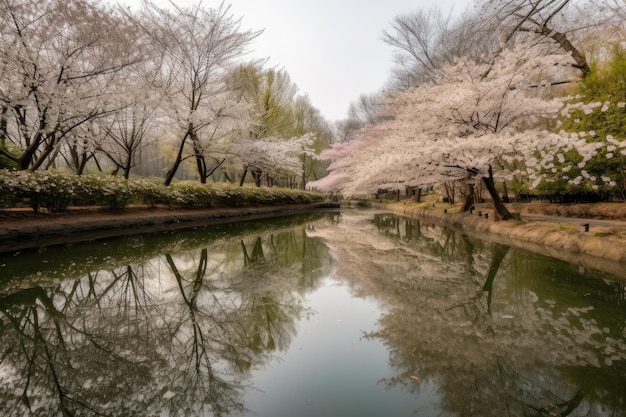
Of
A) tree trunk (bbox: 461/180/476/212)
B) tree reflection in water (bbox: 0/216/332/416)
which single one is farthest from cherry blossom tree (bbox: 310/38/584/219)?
tree reflection in water (bbox: 0/216/332/416)

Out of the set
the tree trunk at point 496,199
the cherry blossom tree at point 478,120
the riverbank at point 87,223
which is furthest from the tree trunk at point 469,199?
the riverbank at point 87,223

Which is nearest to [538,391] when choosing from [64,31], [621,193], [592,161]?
[592,161]

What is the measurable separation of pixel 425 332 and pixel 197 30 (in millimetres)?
16504

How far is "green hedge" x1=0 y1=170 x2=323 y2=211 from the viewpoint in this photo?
754 cm

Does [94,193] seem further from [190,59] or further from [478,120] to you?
[478,120]

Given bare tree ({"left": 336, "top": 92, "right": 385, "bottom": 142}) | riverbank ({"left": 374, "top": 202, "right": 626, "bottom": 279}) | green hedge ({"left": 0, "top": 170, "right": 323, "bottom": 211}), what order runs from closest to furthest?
riverbank ({"left": 374, "top": 202, "right": 626, "bottom": 279}) < green hedge ({"left": 0, "top": 170, "right": 323, "bottom": 211}) < bare tree ({"left": 336, "top": 92, "right": 385, "bottom": 142})

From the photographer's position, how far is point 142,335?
311 cm

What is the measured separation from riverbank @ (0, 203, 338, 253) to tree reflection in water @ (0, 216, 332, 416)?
1956mm

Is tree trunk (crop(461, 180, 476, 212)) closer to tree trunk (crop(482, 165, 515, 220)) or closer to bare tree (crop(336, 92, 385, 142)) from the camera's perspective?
tree trunk (crop(482, 165, 515, 220))

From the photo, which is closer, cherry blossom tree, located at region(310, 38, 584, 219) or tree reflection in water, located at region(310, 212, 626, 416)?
tree reflection in water, located at region(310, 212, 626, 416)

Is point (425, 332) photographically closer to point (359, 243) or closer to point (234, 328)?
point (234, 328)

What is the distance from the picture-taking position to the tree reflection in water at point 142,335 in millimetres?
2197

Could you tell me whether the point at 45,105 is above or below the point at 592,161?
above

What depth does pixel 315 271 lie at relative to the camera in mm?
5965
